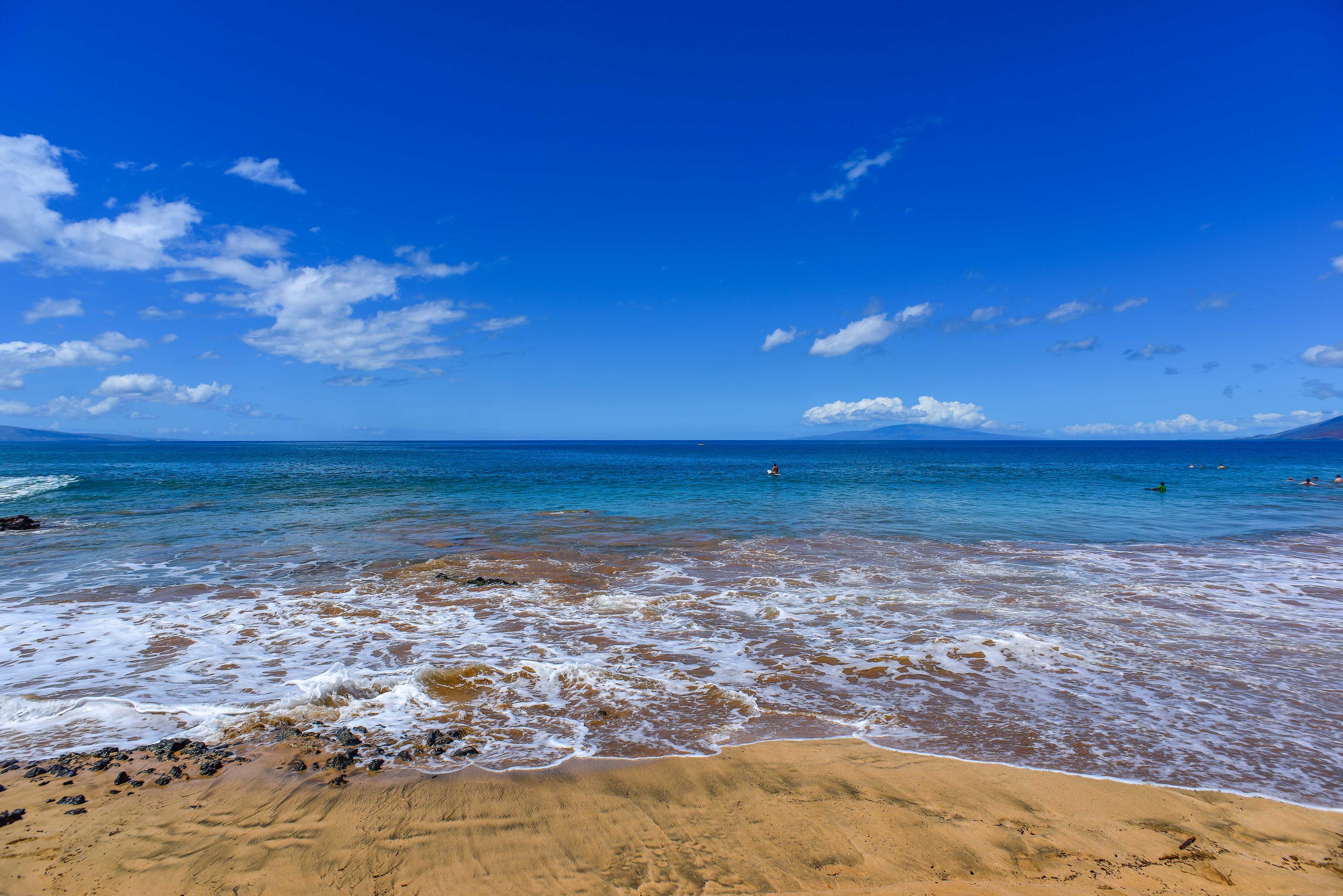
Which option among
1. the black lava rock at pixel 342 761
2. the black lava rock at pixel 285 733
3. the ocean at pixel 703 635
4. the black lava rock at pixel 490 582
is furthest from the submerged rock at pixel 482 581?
the black lava rock at pixel 342 761

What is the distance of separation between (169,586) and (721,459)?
3634 inches

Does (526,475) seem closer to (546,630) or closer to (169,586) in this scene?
(169,586)

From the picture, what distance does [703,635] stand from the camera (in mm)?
10391

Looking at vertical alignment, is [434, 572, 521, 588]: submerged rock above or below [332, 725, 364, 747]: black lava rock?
below

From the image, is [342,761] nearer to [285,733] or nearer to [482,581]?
[285,733]

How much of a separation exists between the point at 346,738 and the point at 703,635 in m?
5.79

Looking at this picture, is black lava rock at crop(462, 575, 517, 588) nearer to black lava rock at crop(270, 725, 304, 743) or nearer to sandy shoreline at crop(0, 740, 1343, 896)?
black lava rock at crop(270, 725, 304, 743)

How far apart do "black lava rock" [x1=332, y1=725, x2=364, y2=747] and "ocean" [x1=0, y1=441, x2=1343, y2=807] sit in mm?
323

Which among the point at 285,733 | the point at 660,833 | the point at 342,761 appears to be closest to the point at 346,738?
the point at 342,761

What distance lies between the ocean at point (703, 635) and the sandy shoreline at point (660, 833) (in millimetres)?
524

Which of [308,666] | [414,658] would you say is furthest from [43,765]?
[414,658]

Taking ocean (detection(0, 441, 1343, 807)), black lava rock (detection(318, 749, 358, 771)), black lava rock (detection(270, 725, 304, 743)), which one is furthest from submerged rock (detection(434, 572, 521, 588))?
black lava rock (detection(318, 749, 358, 771))

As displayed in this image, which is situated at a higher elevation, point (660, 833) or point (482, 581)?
point (482, 581)

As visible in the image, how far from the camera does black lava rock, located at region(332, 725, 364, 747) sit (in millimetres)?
6402
